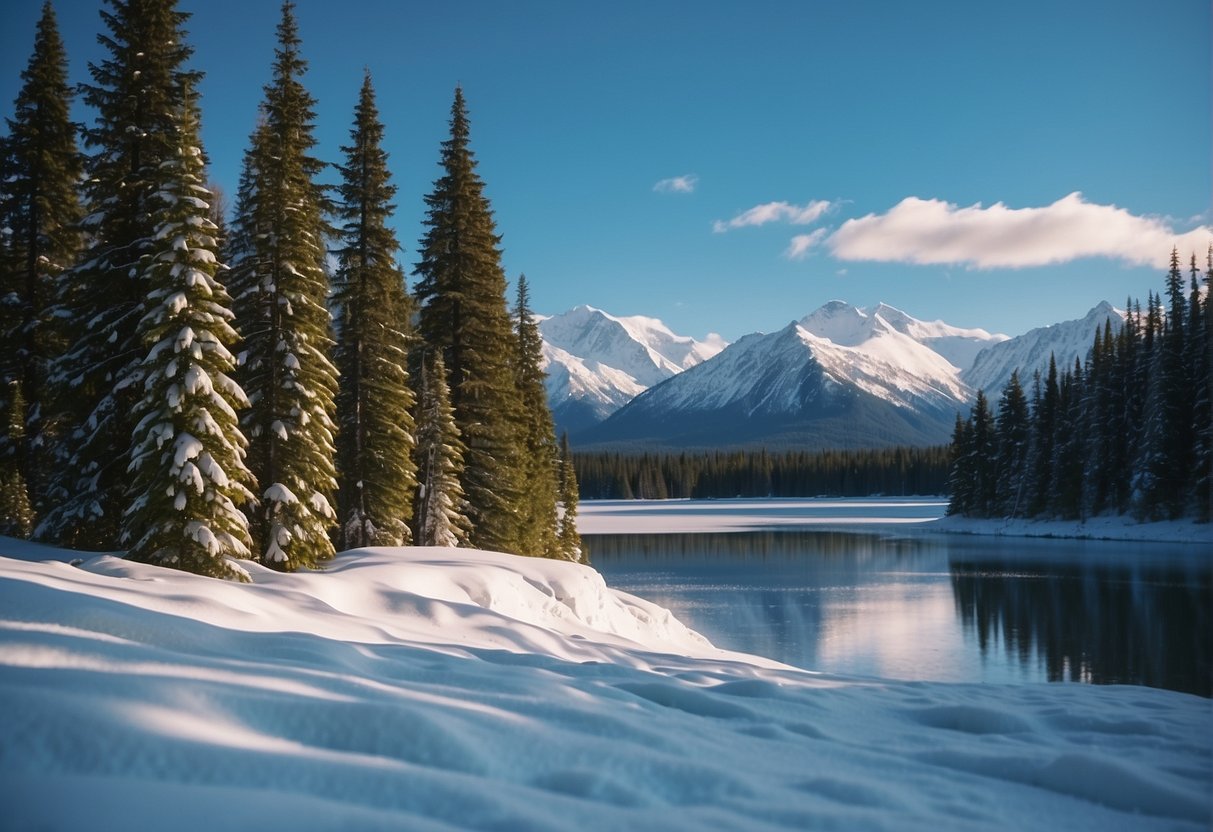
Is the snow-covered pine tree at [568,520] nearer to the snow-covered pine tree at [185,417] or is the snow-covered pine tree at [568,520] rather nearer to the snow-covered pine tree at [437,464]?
the snow-covered pine tree at [437,464]

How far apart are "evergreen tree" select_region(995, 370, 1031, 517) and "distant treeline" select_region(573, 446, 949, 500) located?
3195 inches

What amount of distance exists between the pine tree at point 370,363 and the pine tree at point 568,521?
16171mm

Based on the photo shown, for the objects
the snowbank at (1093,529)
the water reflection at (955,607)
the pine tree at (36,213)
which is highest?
the pine tree at (36,213)

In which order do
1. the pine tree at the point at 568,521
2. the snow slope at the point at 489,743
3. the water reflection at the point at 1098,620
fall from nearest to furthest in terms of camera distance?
the snow slope at the point at 489,743 < the water reflection at the point at 1098,620 < the pine tree at the point at 568,521

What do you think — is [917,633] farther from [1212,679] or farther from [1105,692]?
[1105,692]

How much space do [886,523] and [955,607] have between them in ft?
203

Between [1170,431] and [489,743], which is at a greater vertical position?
[1170,431]

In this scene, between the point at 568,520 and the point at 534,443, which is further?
the point at 568,520

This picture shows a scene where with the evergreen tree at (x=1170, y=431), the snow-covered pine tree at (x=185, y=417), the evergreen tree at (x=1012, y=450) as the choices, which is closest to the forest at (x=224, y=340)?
the snow-covered pine tree at (x=185, y=417)

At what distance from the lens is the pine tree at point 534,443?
1348 inches

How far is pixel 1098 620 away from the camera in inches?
1217

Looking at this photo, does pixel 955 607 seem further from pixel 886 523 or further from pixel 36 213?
pixel 886 523

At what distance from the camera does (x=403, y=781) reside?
13.9 feet

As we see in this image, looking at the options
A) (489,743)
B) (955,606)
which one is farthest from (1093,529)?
(489,743)
